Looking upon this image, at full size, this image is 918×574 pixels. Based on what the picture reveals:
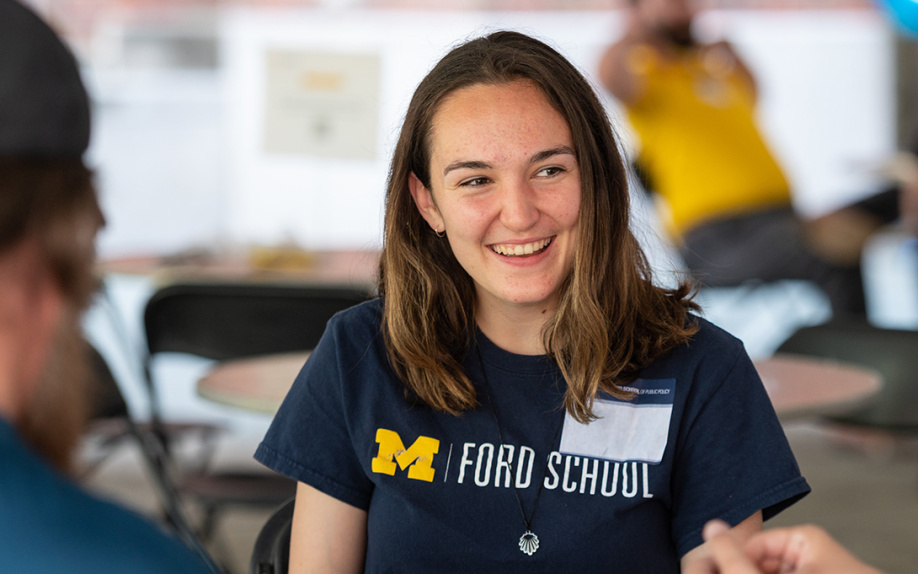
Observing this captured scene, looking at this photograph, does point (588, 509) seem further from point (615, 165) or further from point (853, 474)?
point (853, 474)

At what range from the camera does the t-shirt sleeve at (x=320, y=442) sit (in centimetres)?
130

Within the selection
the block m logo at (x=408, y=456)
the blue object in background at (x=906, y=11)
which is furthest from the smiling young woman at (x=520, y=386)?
the blue object in background at (x=906, y=11)

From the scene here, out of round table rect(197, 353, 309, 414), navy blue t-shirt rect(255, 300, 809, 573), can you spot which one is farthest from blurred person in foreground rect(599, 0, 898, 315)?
navy blue t-shirt rect(255, 300, 809, 573)

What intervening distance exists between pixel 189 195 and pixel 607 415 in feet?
19.5

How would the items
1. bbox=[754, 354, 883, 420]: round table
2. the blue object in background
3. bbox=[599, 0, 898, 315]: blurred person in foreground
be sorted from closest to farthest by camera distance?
bbox=[754, 354, 883, 420]: round table → the blue object in background → bbox=[599, 0, 898, 315]: blurred person in foreground

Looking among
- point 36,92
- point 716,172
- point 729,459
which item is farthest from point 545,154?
point 716,172

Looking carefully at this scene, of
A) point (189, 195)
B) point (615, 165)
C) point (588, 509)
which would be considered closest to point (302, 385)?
point (588, 509)

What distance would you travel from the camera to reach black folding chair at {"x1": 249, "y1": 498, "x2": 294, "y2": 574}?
1.31 meters

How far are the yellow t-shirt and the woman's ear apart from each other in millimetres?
2772

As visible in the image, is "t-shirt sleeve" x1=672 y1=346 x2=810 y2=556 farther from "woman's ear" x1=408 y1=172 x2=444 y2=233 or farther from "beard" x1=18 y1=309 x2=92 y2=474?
"beard" x1=18 y1=309 x2=92 y2=474

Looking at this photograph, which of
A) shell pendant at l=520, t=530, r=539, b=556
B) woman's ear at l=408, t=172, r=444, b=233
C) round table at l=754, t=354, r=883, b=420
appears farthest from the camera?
round table at l=754, t=354, r=883, b=420

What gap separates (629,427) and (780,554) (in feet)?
1.47

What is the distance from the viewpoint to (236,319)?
8.93ft

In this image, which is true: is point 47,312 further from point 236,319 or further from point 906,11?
point 906,11
